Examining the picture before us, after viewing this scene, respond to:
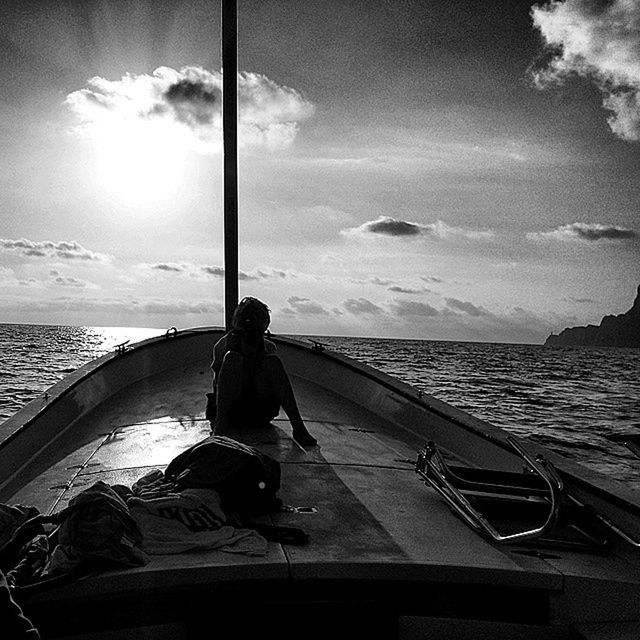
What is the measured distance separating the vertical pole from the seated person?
1190mm

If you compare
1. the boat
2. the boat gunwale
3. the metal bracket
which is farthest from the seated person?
the boat gunwale

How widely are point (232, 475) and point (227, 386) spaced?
4.80 feet

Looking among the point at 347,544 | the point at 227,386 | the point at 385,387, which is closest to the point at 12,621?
the point at 347,544

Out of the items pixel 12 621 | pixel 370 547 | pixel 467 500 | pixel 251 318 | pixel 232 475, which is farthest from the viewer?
pixel 251 318

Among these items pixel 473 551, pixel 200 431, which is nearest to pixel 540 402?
pixel 200 431

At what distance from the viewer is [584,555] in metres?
2.54

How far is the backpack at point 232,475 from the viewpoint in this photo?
279cm

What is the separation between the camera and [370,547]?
2.40m

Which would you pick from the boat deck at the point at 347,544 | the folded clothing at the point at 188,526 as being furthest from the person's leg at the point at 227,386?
the folded clothing at the point at 188,526

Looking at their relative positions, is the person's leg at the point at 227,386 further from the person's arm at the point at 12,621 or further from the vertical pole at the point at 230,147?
the person's arm at the point at 12,621

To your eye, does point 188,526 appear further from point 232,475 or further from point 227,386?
point 227,386

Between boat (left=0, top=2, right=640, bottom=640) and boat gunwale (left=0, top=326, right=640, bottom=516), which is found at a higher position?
boat gunwale (left=0, top=326, right=640, bottom=516)

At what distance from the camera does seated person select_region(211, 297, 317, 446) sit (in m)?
4.22

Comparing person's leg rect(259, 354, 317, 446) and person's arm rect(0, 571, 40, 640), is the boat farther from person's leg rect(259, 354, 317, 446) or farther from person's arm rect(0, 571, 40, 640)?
person's arm rect(0, 571, 40, 640)
